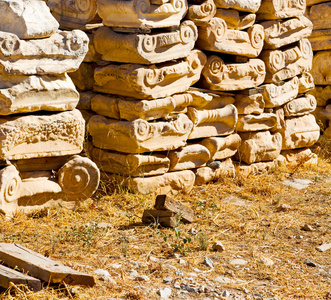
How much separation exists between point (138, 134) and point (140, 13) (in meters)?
1.12

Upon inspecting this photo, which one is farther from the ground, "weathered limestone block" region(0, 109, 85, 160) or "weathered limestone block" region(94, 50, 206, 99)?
"weathered limestone block" region(94, 50, 206, 99)

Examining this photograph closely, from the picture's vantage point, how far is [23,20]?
510cm

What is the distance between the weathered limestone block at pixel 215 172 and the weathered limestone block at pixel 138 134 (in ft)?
1.61

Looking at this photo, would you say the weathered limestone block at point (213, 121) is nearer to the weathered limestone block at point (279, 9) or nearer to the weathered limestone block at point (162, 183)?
the weathered limestone block at point (162, 183)

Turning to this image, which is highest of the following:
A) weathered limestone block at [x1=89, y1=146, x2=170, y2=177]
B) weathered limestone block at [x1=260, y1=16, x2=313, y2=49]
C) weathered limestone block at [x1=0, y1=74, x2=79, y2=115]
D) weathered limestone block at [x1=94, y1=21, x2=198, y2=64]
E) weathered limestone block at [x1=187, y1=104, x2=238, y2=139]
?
weathered limestone block at [x1=260, y1=16, x2=313, y2=49]

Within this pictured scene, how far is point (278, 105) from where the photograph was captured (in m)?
7.61

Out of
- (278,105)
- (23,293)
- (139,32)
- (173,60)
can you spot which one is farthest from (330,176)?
(23,293)

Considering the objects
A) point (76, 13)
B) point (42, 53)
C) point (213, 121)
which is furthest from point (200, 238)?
point (76, 13)

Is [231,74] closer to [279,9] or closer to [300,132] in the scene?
[279,9]

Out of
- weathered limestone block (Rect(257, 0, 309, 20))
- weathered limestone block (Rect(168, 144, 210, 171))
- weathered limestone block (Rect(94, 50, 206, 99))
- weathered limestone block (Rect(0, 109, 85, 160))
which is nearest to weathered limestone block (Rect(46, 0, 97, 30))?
weathered limestone block (Rect(94, 50, 206, 99))

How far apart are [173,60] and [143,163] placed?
1075 mm

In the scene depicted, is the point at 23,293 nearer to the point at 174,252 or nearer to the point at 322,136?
→ the point at 174,252

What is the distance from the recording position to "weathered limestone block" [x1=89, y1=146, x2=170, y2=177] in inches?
245

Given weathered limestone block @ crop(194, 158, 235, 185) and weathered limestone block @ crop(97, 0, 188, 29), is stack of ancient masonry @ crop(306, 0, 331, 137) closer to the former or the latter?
weathered limestone block @ crop(194, 158, 235, 185)
